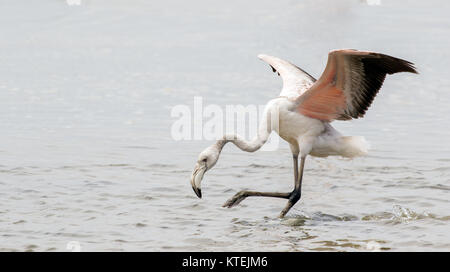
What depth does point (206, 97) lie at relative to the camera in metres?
14.1

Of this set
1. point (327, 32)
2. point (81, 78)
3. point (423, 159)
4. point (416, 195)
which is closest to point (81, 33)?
point (81, 78)

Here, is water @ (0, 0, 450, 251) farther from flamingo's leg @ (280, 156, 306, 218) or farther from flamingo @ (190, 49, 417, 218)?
flamingo @ (190, 49, 417, 218)

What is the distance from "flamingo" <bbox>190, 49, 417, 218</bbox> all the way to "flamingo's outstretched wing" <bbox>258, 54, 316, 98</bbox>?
0.13m

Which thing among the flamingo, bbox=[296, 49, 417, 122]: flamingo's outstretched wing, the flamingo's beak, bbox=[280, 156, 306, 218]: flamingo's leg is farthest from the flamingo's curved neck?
the flamingo's beak

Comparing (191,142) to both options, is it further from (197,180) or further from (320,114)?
(197,180)

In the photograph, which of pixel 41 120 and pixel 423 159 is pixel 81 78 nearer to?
pixel 41 120

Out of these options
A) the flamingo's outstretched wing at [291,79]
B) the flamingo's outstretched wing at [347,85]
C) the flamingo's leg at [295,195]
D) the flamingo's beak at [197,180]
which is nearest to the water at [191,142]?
the flamingo's leg at [295,195]

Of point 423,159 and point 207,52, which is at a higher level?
point 207,52

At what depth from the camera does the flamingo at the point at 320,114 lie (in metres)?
8.75

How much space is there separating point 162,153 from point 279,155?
5.31 feet

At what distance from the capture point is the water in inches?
331

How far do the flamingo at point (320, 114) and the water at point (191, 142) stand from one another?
1.95 ft

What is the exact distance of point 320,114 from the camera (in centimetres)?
934
